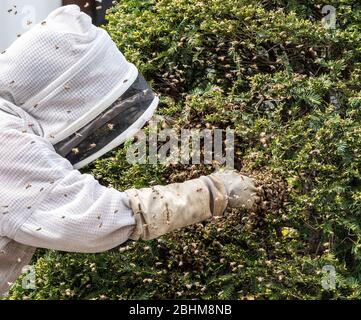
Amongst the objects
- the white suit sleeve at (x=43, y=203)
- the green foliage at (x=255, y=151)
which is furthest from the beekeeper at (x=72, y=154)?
the green foliage at (x=255, y=151)

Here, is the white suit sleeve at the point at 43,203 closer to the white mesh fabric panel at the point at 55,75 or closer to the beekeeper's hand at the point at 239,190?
the white mesh fabric panel at the point at 55,75

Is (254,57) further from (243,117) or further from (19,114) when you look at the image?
(19,114)

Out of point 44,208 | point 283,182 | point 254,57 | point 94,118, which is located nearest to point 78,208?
point 44,208

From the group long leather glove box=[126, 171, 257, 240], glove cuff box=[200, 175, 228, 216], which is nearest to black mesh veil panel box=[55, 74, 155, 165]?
long leather glove box=[126, 171, 257, 240]

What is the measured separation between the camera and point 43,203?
3.25m

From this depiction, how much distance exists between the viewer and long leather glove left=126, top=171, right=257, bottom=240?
332 centimetres

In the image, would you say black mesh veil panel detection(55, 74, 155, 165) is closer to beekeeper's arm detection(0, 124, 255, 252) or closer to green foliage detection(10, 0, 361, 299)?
beekeeper's arm detection(0, 124, 255, 252)

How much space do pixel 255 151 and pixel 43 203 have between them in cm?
96

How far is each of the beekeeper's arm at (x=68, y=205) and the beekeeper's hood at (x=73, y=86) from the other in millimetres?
144

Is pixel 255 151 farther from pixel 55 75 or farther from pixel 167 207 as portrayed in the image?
pixel 55 75

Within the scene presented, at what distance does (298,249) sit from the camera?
370 cm

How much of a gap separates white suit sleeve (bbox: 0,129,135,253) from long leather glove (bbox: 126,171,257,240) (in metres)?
0.11

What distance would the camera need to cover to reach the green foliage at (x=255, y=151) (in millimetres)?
3561

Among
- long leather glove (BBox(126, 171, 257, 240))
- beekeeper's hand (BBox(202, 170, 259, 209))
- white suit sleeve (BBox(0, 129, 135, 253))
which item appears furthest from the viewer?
beekeeper's hand (BBox(202, 170, 259, 209))
